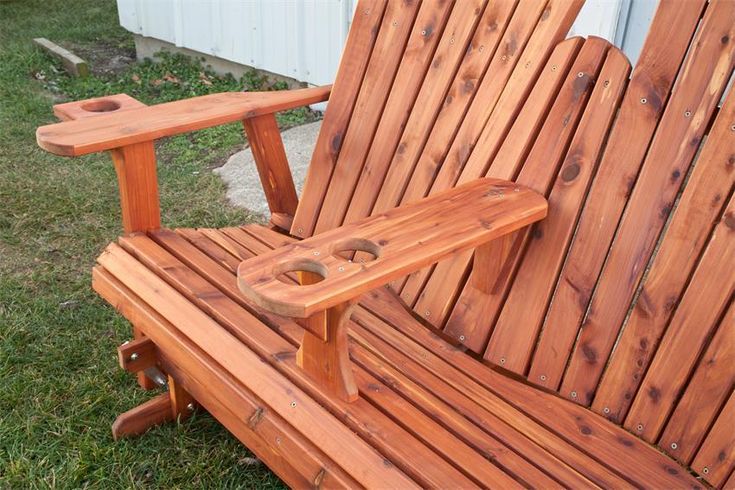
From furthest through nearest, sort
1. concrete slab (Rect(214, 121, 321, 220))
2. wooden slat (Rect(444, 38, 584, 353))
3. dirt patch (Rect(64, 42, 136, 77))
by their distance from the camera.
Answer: dirt patch (Rect(64, 42, 136, 77)) < concrete slab (Rect(214, 121, 321, 220)) < wooden slat (Rect(444, 38, 584, 353))

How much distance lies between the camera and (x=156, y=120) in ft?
6.95

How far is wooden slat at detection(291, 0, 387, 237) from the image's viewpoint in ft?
7.57

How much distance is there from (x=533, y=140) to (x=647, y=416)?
708mm

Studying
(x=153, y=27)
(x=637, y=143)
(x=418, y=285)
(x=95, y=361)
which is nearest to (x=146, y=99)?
(x=153, y=27)

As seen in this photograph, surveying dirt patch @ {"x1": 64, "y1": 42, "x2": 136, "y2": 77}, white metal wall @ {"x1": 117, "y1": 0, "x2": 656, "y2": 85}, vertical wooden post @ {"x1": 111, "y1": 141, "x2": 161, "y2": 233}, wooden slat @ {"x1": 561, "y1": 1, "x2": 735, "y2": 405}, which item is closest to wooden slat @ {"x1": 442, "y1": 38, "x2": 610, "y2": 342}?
wooden slat @ {"x1": 561, "y1": 1, "x2": 735, "y2": 405}

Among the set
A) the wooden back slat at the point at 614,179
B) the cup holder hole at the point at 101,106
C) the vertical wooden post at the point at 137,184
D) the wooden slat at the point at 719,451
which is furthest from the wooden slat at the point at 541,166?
the cup holder hole at the point at 101,106

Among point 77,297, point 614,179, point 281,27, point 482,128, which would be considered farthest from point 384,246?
point 281,27

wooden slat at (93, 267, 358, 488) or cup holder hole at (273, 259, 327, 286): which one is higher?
cup holder hole at (273, 259, 327, 286)

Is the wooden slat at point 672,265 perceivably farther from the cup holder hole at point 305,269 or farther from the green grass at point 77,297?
the green grass at point 77,297

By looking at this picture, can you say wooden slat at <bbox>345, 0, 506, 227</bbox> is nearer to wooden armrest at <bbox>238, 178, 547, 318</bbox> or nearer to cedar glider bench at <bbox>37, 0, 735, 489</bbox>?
A: cedar glider bench at <bbox>37, 0, 735, 489</bbox>

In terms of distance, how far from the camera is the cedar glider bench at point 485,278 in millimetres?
1486

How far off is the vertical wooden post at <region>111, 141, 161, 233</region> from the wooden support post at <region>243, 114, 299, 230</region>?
343 millimetres

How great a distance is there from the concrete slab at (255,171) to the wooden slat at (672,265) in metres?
2.27

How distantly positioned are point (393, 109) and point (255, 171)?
80.5 inches
